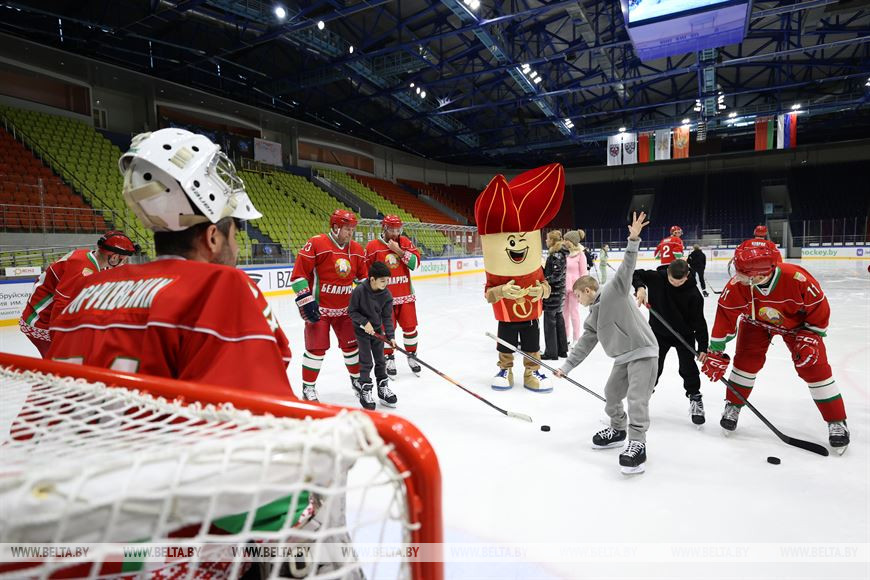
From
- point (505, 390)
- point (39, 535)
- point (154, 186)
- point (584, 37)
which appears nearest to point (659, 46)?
point (584, 37)

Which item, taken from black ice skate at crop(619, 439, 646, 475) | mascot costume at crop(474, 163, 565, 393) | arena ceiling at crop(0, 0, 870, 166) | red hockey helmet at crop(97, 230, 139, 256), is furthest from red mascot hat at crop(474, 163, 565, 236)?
arena ceiling at crop(0, 0, 870, 166)

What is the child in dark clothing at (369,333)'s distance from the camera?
12.1 ft

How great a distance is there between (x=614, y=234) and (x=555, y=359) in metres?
20.3

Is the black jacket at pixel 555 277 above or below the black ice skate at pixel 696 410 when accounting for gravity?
above

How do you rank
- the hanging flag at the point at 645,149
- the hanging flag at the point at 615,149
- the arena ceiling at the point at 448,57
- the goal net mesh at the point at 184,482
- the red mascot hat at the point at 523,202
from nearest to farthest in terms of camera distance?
the goal net mesh at the point at 184,482 → the red mascot hat at the point at 523,202 → the arena ceiling at the point at 448,57 → the hanging flag at the point at 645,149 → the hanging flag at the point at 615,149

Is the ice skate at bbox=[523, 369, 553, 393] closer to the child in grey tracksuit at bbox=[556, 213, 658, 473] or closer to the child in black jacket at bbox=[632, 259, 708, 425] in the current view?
the child in black jacket at bbox=[632, 259, 708, 425]

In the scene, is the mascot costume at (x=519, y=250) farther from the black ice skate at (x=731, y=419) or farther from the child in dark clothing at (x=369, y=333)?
the black ice skate at (x=731, y=419)

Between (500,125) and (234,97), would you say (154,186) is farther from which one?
(500,125)

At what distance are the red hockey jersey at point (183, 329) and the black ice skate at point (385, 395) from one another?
2891 millimetres

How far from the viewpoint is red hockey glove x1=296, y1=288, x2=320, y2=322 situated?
3.60 meters

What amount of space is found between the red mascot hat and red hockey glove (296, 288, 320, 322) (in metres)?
1.64

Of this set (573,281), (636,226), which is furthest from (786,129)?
(636,226)

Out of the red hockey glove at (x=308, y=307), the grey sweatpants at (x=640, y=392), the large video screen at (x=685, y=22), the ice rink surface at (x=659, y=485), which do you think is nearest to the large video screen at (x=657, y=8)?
the large video screen at (x=685, y=22)

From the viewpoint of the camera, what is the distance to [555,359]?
17.1 ft
